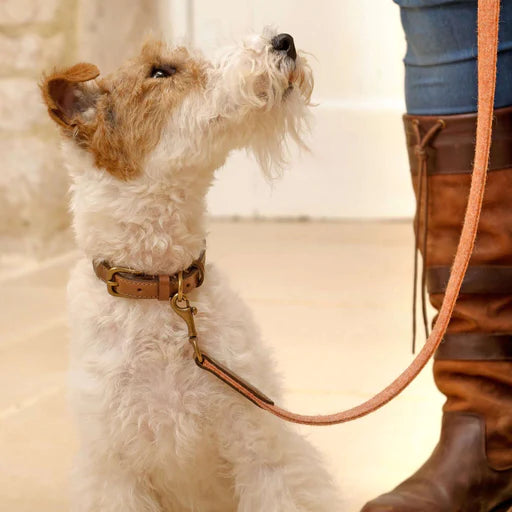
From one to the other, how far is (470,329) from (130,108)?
557mm

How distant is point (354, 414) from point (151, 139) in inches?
17.1

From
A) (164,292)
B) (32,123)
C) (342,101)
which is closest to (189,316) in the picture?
(164,292)

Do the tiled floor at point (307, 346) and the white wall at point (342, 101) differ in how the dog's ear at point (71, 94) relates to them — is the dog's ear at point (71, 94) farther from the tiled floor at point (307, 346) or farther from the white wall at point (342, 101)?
the white wall at point (342, 101)

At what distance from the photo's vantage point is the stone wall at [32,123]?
2801mm

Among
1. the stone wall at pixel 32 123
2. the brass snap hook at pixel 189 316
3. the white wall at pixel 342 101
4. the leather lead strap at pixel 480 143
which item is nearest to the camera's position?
the leather lead strap at pixel 480 143

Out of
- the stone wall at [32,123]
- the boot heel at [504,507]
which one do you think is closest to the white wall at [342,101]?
the stone wall at [32,123]

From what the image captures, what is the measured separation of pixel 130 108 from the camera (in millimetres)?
1181

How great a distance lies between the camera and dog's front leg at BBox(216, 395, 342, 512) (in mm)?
1154

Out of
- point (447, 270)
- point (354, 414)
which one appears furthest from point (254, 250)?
point (354, 414)

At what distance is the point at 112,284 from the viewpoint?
114 centimetres

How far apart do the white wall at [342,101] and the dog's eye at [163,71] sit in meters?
1.91

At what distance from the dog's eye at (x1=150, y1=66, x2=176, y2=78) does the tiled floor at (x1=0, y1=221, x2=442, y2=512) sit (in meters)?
0.67

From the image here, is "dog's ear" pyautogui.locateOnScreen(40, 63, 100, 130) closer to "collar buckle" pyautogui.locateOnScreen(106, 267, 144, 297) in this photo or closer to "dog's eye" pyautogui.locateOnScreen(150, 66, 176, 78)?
"dog's eye" pyautogui.locateOnScreen(150, 66, 176, 78)

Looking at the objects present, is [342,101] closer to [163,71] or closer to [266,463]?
[163,71]
